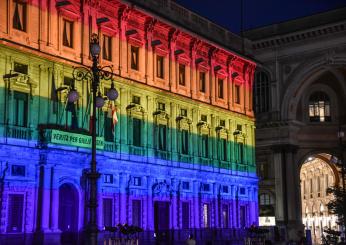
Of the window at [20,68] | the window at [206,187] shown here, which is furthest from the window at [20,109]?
the window at [206,187]

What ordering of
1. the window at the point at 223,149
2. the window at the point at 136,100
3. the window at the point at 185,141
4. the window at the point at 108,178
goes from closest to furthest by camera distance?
the window at the point at 108,178, the window at the point at 136,100, the window at the point at 185,141, the window at the point at 223,149

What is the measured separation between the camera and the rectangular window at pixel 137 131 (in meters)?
41.5

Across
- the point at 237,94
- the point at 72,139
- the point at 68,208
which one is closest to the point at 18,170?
the point at 72,139

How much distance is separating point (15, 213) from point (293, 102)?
43254 mm

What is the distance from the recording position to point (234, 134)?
5356cm

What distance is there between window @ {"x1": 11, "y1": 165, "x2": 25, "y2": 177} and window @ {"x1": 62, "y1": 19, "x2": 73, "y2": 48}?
27.0ft

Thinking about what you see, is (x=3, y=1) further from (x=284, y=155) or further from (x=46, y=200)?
(x=284, y=155)

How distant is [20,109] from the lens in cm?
3347

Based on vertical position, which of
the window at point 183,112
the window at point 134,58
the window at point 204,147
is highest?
the window at point 134,58

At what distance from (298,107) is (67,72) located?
40926mm

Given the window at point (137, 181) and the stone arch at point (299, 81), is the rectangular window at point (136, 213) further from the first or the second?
the stone arch at point (299, 81)

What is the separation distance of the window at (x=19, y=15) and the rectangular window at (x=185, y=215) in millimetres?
18917

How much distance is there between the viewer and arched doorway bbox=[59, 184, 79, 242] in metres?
35.3

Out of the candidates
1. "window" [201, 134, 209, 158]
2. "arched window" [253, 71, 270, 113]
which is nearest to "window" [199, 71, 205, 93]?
"window" [201, 134, 209, 158]
